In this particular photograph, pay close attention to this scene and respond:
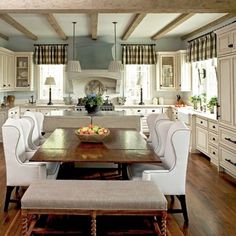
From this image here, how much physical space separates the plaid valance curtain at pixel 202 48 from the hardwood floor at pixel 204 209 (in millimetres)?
2726

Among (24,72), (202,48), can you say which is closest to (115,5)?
(202,48)

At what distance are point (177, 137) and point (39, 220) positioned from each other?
1592 mm

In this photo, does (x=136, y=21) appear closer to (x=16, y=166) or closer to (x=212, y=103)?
(x=212, y=103)

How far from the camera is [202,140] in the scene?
5961 mm

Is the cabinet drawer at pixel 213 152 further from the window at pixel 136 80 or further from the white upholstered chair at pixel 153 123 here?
the window at pixel 136 80

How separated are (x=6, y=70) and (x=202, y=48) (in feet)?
15.9

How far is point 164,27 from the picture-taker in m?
7.08

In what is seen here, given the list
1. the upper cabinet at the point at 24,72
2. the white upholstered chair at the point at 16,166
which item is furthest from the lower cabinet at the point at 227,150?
the upper cabinet at the point at 24,72

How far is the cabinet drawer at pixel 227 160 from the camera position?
4.44 metres

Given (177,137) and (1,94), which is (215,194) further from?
(1,94)

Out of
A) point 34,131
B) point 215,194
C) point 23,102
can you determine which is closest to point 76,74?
point 23,102

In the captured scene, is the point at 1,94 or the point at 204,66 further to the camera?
the point at 1,94

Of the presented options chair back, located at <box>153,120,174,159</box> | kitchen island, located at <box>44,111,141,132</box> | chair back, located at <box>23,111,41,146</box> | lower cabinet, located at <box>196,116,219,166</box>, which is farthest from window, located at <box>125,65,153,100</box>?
chair back, located at <box>153,120,174,159</box>

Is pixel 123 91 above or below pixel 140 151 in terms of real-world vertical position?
above
